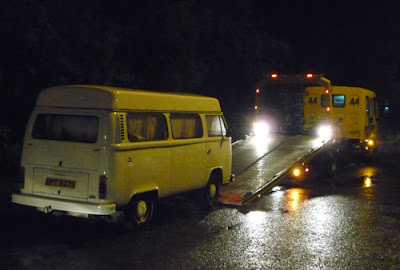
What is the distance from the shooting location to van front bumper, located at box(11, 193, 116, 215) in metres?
7.76

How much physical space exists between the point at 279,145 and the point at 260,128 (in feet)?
6.69

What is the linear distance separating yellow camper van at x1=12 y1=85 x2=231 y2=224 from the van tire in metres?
1.24

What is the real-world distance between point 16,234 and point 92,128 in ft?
6.27

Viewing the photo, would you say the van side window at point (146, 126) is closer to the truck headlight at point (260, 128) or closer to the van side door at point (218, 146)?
the van side door at point (218, 146)

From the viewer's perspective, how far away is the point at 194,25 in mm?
19266

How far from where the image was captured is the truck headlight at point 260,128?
16475mm

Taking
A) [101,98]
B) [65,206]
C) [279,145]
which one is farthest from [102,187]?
[279,145]

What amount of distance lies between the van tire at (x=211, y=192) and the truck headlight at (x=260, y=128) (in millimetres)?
5757

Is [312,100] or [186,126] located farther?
[312,100]

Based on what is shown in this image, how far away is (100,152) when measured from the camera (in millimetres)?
7828

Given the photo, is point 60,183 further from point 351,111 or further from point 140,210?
point 351,111

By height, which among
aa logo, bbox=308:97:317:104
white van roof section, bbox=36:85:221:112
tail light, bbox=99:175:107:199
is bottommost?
tail light, bbox=99:175:107:199

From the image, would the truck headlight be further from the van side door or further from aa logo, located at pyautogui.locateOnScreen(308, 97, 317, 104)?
the van side door

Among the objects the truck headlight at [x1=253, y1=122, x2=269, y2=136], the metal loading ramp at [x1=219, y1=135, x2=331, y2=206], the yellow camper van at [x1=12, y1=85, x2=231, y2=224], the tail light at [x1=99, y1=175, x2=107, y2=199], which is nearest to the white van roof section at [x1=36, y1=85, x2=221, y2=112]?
the yellow camper van at [x1=12, y1=85, x2=231, y2=224]
